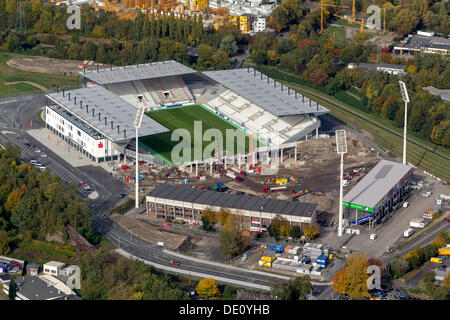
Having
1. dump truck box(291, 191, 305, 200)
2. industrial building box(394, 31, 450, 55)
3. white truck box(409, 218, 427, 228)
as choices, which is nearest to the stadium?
dump truck box(291, 191, 305, 200)

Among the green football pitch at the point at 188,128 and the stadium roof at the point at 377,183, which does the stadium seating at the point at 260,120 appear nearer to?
the green football pitch at the point at 188,128

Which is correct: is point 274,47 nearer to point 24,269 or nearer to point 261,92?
point 261,92

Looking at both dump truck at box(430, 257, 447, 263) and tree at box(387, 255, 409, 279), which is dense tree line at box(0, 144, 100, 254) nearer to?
tree at box(387, 255, 409, 279)

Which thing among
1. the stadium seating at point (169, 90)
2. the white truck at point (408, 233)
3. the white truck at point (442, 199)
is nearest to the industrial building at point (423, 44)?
the stadium seating at point (169, 90)

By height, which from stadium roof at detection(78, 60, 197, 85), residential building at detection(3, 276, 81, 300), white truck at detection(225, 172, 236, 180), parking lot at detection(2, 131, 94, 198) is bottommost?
residential building at detection(3, 276, 81, 300)

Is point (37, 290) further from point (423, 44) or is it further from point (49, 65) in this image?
point (423, 44)

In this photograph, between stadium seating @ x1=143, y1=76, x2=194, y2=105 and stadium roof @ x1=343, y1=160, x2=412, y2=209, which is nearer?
stadium roof @ x1=343, y1=160, x2=412, y2=209

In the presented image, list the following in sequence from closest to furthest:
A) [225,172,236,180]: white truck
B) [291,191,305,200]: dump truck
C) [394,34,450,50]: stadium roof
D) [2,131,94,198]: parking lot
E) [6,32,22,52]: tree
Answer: [291,191,305,200]: dump truck < [2,131,94,198]: parking lot < [225,172,236,180]: white truck < [394,34,450,50]: stadium roof < [6,32,22,52]: tree

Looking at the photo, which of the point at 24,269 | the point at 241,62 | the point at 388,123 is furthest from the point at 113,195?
the point at 241,62
